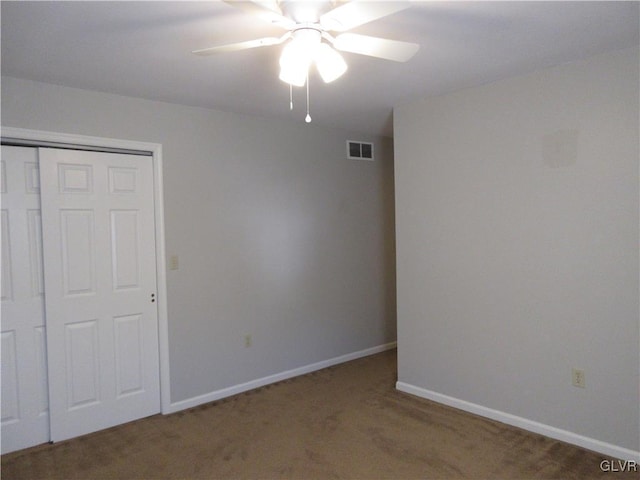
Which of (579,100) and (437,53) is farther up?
(437,53)

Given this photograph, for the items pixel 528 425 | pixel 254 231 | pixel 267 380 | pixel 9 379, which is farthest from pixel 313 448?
pixel 9 379

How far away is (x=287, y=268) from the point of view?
13.4 ft

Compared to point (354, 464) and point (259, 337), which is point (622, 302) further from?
point (259, 337)

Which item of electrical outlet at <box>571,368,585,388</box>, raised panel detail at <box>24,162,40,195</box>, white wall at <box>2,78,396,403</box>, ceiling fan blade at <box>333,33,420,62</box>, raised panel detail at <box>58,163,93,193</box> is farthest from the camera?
white wall at <box>2,78,396,403</box>

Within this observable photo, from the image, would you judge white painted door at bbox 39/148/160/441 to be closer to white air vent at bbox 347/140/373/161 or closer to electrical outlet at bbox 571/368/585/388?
white air vent at bbox 347/140/373/161

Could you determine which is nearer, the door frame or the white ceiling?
the white ceiling

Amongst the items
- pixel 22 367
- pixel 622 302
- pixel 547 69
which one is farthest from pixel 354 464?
pixel 547 69

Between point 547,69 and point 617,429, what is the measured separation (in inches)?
88.9

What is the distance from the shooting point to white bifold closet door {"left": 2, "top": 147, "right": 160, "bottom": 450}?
2924 mm

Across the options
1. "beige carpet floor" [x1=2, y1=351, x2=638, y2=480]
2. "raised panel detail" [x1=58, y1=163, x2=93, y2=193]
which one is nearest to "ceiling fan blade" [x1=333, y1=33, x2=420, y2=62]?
"raised panel detail" [x1=58, y1=163, x2=93, y2=193]

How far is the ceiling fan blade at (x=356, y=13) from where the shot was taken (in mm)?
1522

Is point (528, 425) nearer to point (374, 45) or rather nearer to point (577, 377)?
point (577, 377)

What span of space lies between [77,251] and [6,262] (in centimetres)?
41

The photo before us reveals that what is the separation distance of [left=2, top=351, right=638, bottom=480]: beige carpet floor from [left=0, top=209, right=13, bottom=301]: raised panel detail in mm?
1031
